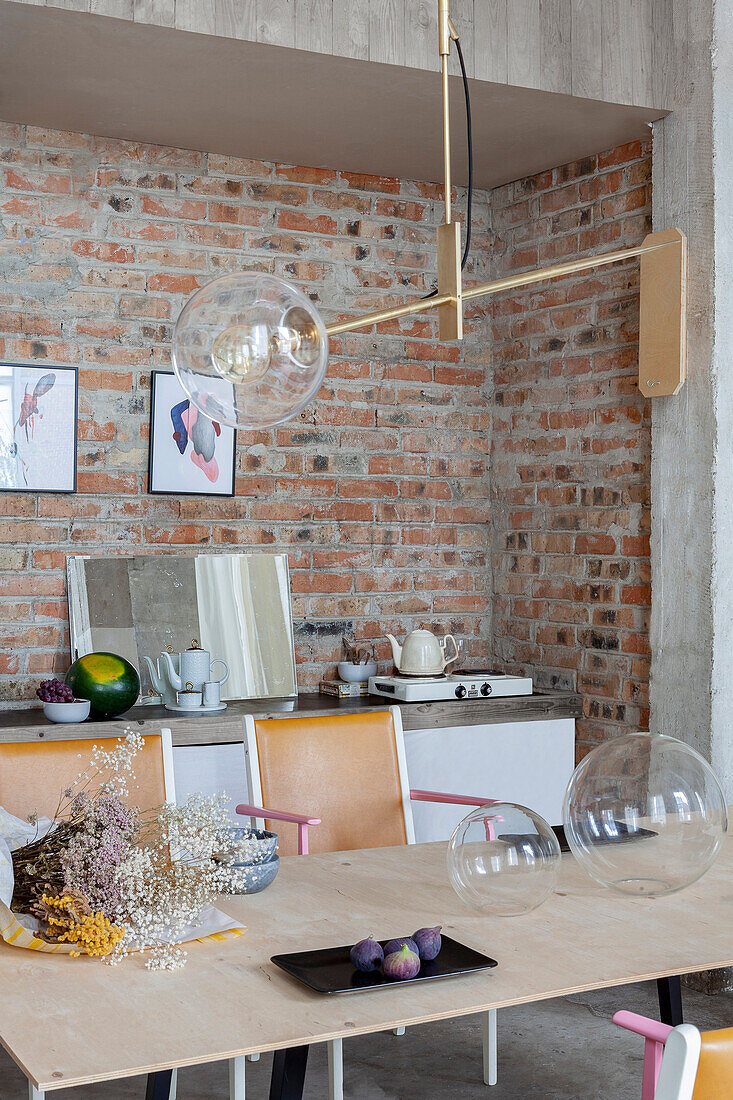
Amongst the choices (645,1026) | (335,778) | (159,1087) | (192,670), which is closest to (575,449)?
(192,670)

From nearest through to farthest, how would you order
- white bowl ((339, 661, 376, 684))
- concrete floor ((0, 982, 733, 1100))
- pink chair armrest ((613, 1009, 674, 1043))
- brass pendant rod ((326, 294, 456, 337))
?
pink chair armrest ((613, 1009, 674, 1043))
brass pendant rod ((326, 294, 456, 337))
concrete floor ((0, 982, 733, 1100))
white bowl ((339, 661, 376, 684))

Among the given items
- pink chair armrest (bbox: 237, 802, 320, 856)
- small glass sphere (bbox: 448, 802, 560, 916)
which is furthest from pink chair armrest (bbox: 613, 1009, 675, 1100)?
pink chair armrest (bbox: 237, 802, 320, 856)

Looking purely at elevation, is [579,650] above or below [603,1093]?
above

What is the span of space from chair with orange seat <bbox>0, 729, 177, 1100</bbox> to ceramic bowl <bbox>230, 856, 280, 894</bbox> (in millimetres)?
491

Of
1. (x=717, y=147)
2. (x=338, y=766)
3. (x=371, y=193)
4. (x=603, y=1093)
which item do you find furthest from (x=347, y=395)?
(x=603, y=1093)

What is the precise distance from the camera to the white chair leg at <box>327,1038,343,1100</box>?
2.69 m

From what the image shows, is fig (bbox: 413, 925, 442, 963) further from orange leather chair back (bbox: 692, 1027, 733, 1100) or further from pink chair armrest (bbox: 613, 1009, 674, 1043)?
orange leather chair back (bbox: 692, 1027, 733, 1100)

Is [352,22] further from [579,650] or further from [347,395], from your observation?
[579,650]

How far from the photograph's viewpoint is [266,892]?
2084 mm

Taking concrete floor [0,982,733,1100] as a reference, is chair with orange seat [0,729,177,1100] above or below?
above

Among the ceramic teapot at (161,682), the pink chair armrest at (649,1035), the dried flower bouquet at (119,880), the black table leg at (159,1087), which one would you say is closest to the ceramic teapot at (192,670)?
the ceramic teapot at (161,682)

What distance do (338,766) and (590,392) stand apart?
1804 mm

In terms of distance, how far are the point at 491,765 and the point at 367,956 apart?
2250 mm

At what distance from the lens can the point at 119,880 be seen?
176cm
